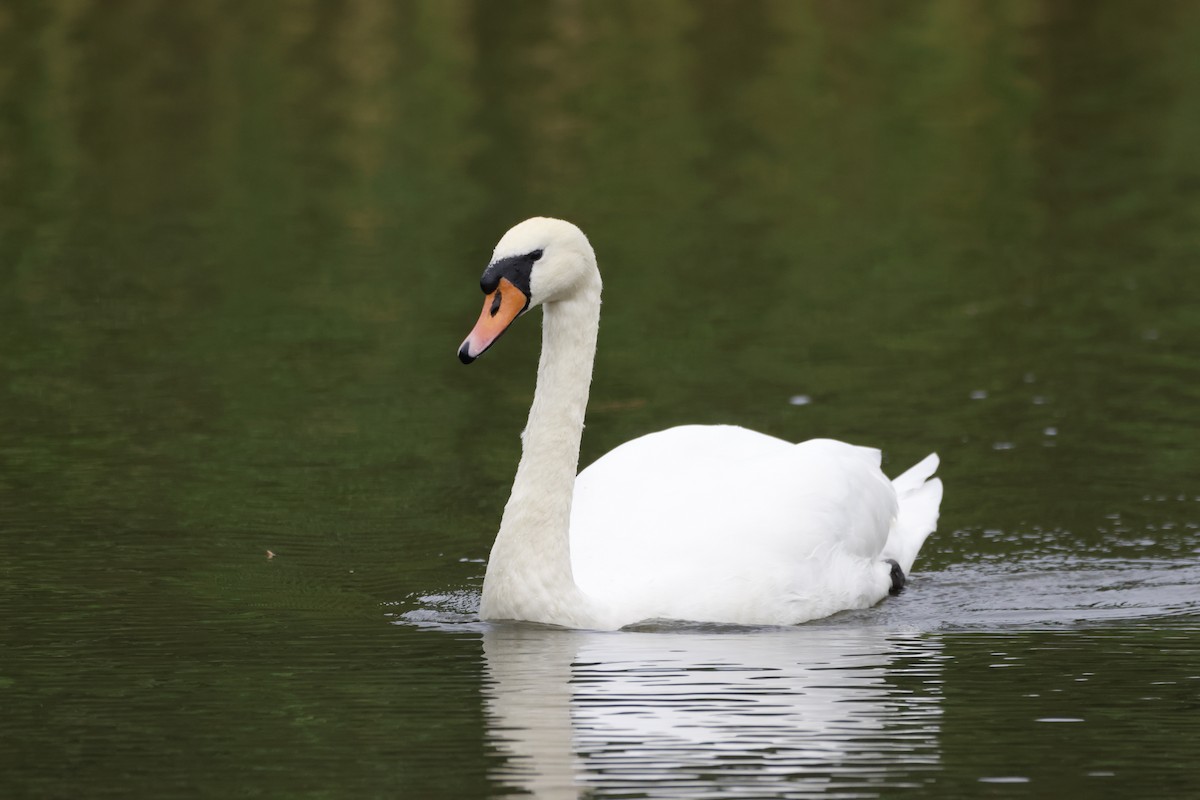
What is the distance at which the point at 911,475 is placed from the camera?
11305mm

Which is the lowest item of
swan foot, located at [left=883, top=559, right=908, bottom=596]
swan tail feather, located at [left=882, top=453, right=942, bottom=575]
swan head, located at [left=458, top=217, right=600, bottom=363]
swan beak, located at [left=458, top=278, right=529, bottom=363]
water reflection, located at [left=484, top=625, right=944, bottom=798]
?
water reflection, located at [left=484, top=625, right=944, bottom=798]

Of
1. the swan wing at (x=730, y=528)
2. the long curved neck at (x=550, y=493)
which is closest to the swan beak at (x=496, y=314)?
the long curved neck at (x=550, y=493)

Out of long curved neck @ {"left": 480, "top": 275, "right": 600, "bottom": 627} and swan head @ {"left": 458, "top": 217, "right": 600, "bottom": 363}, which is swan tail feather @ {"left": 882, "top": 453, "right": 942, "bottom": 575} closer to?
long curved neck @ {"left": 480, "top": 275, "right": 600, "bottom": 627}

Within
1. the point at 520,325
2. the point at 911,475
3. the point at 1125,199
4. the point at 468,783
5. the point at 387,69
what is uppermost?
the point at 387,69

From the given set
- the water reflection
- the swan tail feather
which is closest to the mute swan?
the water reflection

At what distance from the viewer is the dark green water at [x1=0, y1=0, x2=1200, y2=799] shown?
7.55m

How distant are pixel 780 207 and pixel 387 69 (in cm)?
1089

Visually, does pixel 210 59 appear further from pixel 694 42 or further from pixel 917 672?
pixel 917 672

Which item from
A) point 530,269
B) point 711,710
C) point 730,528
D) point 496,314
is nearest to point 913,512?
point 730,528

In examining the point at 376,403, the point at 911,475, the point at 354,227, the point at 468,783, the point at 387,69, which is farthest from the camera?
the point at 387,69

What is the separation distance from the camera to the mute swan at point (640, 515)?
902cm

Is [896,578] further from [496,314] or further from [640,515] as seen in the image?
[496,314]

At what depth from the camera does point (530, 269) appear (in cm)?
898

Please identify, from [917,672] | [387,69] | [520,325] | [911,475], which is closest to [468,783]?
[917,672]
